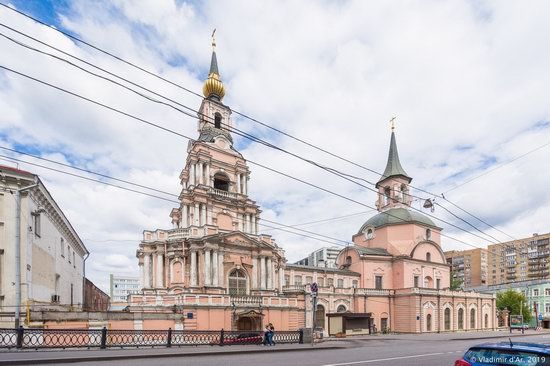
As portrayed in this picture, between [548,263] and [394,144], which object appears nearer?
[394,144]

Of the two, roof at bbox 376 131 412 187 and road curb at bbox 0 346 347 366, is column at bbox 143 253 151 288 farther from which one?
roof at bbox 376 131 412 187

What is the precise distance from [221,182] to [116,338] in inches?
916

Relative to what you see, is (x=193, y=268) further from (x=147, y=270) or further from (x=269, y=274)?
(x=269, y=274)

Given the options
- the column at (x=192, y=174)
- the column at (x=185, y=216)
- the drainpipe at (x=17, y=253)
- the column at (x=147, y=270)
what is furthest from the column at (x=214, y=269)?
the drainpipe at (x=17, y=253)

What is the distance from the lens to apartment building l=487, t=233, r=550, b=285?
310ft

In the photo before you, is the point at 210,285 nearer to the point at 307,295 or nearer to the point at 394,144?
the point at 307,295

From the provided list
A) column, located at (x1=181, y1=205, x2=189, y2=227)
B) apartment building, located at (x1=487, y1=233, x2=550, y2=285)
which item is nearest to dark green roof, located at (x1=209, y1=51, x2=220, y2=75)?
column, located at (x1=181, y1=205, x2=189, y2=227)

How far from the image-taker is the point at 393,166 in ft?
179

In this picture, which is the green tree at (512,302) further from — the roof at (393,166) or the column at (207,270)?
the column at (207,270)

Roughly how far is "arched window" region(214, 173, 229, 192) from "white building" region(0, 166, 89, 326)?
54.4 feet

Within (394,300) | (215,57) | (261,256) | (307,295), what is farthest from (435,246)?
(215,57)

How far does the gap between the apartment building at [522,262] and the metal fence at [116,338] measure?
301 feet

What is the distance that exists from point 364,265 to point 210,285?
2097 centimetres

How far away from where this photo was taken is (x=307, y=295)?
34.2 m
